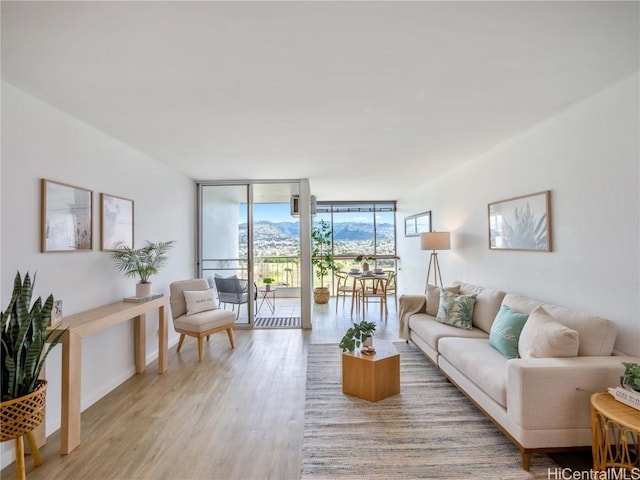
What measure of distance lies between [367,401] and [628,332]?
1916 millimetres

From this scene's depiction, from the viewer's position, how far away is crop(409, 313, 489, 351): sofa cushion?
311 cm

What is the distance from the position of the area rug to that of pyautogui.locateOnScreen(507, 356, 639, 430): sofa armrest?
32 centimetres

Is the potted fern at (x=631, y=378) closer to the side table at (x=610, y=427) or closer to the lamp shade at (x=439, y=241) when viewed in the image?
the side table at (x=610, y=427)

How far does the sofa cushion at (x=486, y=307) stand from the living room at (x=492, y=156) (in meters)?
0.20

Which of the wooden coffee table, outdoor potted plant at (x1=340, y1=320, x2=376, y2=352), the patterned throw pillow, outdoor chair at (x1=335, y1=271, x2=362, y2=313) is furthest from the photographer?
outdoor chair at (x1=335, y1=271, x2=362, y2=313)

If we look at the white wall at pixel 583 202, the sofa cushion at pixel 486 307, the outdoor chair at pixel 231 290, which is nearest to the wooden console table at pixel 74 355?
the outdoor chair at pixel 231 290

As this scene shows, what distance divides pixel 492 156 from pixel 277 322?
4.06 meters

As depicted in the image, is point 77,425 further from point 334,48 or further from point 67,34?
point 334,48

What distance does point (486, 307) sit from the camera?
10.5 feet

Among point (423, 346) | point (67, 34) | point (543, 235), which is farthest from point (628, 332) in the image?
point (67, 34)

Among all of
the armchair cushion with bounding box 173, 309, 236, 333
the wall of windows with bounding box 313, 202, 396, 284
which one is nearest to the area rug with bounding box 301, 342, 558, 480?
the armchair cushion with bounding box 173, 309, 236, 333

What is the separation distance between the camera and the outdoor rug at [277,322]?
5148 millimetres

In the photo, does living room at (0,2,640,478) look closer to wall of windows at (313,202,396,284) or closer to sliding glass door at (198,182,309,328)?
sliding glass door at (198,182,309,328)

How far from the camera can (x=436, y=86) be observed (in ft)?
6.88
